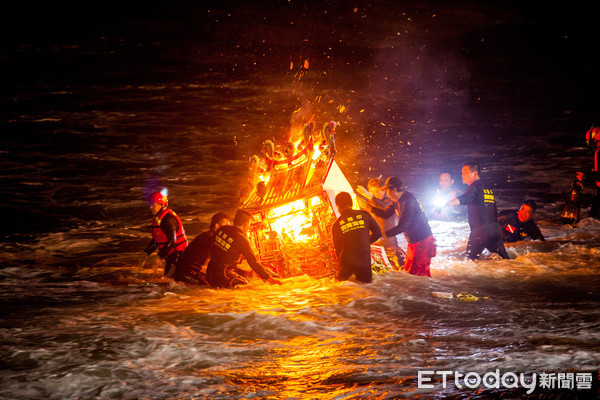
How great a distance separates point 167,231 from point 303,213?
259 centimetres

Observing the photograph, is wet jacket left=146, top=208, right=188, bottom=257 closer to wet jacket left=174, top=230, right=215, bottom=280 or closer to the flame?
wet jacket left=174, top=230, right=215, bottom=280

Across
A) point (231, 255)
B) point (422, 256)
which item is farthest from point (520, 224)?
point (231, 255)

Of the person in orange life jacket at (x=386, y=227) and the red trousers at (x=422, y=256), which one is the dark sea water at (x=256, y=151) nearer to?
the red trousers at (x=422, y=256)

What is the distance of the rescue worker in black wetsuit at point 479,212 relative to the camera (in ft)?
34.2

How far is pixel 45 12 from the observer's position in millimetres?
39031

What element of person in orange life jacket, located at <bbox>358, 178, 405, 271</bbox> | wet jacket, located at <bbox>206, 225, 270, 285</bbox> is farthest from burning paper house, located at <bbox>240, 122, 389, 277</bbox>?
person in orange life jacket, located at <bbox>358, 178, 405, 271</bbox>

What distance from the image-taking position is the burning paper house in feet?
29.5

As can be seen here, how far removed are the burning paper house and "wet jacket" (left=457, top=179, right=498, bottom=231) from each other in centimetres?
212

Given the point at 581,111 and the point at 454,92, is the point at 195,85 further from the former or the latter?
the point at 581,111

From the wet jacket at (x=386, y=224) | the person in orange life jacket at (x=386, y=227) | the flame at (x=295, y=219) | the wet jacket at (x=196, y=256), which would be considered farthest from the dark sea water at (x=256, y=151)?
the wet jacket at (x=386, y=224)

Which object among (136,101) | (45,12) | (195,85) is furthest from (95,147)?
(45,12)

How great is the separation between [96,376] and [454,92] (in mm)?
23946

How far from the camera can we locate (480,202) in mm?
10414

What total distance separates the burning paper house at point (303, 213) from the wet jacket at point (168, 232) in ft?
5.03
